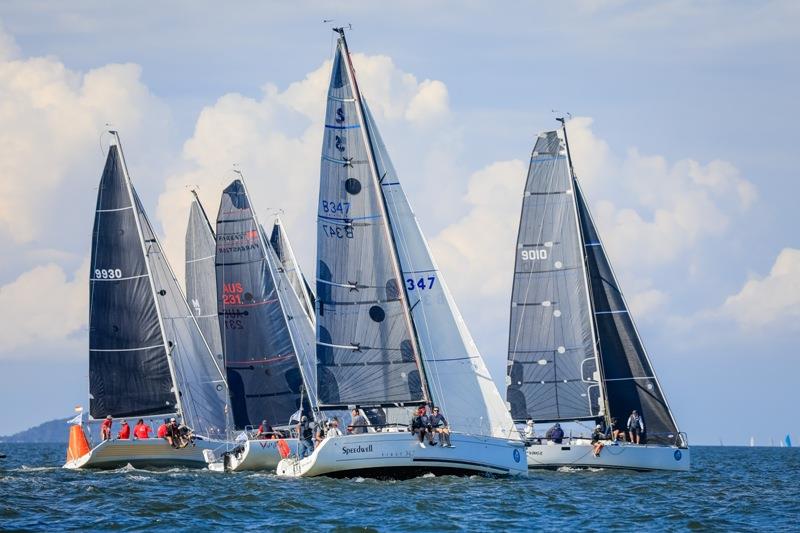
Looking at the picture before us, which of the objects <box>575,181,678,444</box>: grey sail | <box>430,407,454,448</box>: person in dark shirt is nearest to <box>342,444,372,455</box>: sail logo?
<box>430,407,454,448</box>: person in dark shirt

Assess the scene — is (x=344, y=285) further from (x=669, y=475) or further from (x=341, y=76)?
(x=669, y=475)

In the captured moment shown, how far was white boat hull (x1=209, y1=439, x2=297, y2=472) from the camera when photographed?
44031mm

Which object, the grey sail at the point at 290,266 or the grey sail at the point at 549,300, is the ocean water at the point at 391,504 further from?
the grey sail at the point at 290,266

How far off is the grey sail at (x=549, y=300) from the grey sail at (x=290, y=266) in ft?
33.0

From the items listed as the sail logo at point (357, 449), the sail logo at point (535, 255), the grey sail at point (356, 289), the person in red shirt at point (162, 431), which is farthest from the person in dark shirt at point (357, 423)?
the sail logo at point (535, 255)

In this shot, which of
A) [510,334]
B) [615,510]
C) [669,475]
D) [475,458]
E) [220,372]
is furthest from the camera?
[220,372]

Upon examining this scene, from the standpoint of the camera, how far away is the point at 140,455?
4491 cm

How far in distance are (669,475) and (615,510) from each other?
13238 mm

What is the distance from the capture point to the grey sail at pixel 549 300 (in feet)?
151

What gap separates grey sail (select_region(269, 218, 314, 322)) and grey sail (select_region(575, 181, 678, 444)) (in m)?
12.3

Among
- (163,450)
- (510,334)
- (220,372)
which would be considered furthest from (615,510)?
(220,372)

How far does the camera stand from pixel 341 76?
37.6 metres

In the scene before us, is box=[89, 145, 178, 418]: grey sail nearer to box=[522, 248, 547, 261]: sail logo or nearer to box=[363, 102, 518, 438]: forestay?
box=[522, 248, 547, 261]: sail logo

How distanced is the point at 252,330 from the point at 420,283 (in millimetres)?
13999
